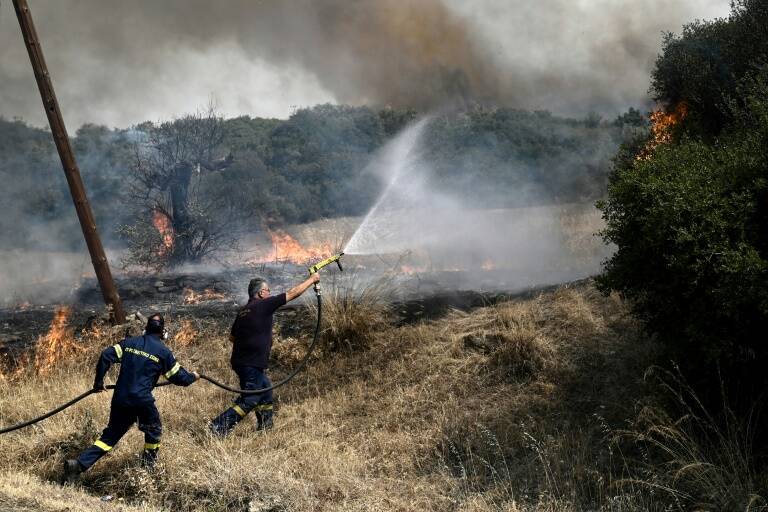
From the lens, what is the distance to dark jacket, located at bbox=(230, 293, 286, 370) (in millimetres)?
7742

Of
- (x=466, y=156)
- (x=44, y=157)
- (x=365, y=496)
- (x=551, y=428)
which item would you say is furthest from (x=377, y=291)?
(x=44, y=157)

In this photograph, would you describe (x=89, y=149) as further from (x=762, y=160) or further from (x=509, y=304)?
(x=762, y=160)

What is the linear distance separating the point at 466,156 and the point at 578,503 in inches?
996

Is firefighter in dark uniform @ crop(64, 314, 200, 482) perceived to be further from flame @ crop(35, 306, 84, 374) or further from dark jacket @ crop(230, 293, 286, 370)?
flame @ crop(35, 306, 84, 374)

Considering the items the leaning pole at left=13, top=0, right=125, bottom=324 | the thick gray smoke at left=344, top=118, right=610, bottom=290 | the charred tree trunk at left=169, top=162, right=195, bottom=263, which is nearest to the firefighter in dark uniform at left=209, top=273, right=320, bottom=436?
the leaning pole at left=13, top=0, right=125, bottom=324

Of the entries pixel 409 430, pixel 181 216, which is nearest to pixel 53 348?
pixel 409 430

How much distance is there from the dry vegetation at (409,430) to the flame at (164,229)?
30.3 feet

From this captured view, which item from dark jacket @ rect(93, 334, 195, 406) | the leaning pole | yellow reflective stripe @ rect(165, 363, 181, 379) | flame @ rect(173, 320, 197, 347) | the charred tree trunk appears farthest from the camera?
the charred tree trunk

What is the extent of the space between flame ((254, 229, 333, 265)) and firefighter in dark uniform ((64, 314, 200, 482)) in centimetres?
1546

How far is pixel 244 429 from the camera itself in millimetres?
7992

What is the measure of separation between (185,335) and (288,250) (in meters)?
12.4

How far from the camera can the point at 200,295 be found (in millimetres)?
16188

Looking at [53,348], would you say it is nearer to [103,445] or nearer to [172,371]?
[103,445]

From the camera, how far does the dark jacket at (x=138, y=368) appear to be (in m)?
6.61
